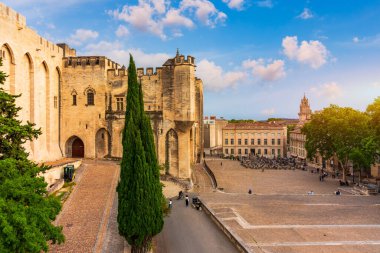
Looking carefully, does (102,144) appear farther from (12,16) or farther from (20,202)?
(20,202)

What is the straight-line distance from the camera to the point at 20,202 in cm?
1047

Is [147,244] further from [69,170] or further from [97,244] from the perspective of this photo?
[69,170]

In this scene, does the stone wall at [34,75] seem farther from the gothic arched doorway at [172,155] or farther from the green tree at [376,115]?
the green tree at [376,115]

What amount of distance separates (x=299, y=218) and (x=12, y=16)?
2489cm

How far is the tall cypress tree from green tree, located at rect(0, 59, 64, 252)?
3.63 meters

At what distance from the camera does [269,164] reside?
5653 centimetres

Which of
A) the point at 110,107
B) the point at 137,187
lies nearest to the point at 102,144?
the point at 110,107

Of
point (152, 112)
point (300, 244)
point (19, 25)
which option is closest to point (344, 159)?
point (152, 112)

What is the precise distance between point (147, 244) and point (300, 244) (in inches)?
305

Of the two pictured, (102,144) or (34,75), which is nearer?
(34,75)

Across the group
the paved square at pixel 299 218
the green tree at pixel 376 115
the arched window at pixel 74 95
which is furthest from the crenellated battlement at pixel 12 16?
the green tree at pixel 376 115

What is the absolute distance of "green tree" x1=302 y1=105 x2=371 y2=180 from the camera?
1518 inches

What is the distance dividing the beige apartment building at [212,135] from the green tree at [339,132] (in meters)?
37.8

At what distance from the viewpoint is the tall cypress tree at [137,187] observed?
1469 cm
